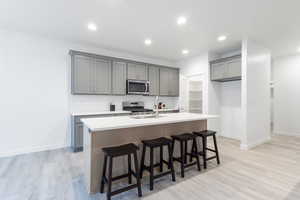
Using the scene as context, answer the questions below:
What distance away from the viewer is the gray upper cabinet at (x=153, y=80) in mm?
5227

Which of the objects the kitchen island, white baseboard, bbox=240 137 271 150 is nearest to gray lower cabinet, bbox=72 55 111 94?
the kitchen island

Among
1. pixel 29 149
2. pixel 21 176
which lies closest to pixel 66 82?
pixel 29 149

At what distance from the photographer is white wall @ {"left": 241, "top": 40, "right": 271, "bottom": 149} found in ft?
12.5

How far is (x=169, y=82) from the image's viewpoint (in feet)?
18.7

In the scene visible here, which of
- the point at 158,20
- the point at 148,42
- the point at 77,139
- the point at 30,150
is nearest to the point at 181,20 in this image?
the point at 158,20

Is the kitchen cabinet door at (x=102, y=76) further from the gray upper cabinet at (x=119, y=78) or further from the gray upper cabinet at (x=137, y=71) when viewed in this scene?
the gray upper cabinet at (x=137, y=71)

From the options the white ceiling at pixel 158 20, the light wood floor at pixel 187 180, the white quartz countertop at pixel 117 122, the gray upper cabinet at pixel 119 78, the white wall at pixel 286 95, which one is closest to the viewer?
the white quartz countertop at pixel 117 122

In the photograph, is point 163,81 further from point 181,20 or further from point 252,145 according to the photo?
point 252,145

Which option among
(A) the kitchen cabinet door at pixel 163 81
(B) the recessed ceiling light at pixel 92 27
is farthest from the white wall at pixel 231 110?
(B) the recessed ceiling light at pixel 92 27

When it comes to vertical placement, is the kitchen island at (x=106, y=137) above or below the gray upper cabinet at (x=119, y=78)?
below

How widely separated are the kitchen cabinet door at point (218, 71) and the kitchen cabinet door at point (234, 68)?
0.40ft

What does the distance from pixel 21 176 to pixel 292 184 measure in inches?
171

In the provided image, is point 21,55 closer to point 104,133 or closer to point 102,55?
point 102,55

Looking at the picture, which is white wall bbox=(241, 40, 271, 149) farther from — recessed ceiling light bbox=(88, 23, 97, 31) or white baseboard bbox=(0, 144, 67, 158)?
white baseboard bbox=(0, 144, 67, 158)
